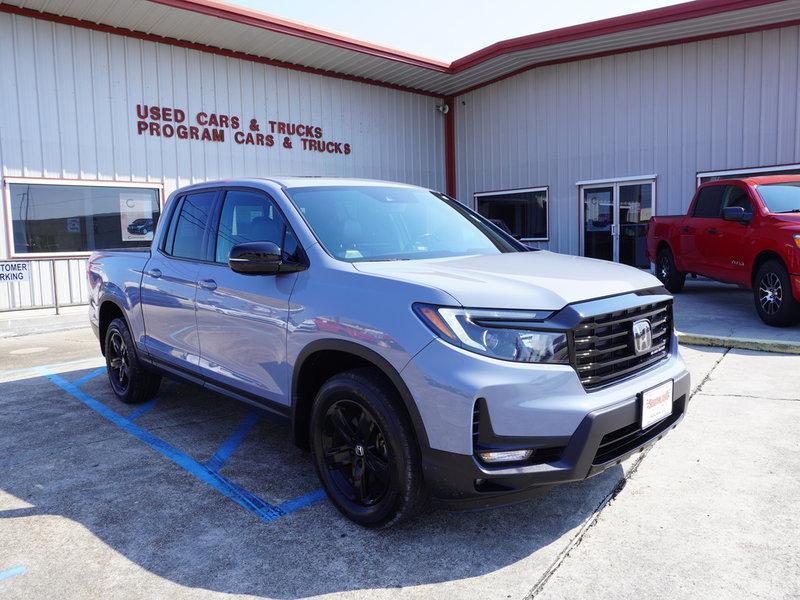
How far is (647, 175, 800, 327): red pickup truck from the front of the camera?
7.38 meters

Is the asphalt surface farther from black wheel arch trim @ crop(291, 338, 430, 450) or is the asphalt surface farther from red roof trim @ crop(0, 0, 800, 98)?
red roof trim @ crop(0, 0, 800, 98)

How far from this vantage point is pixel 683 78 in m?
13.2

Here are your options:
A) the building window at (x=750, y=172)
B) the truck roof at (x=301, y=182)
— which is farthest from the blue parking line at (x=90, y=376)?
the building window at (x=750, y=172)

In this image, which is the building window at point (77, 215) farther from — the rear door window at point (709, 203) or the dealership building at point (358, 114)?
the rear door window at point (709, 203)

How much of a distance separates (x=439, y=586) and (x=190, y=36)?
41.9ft

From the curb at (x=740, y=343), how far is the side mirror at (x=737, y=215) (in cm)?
191

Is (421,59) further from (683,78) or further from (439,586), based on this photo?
(439,586)

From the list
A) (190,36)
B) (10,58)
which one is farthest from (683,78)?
(10,58)

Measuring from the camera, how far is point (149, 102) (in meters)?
12.4

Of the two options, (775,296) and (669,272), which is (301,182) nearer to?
(775,296)

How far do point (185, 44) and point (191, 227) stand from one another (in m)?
10.0

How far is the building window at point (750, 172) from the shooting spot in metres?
12.1

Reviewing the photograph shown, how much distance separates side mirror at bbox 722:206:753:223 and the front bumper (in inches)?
255

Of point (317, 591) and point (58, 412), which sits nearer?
point (317, 591)
